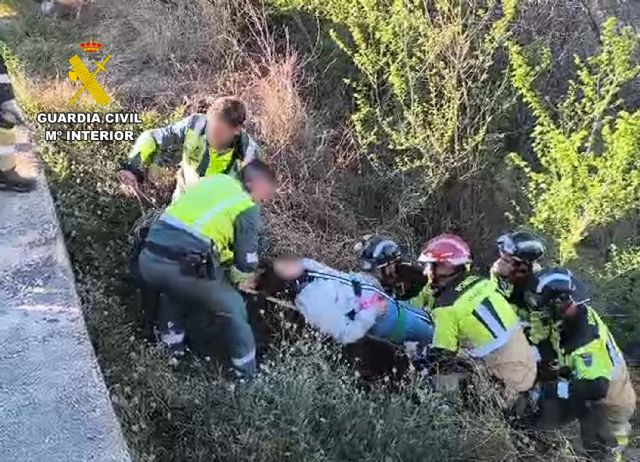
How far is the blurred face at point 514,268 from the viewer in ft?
17.8

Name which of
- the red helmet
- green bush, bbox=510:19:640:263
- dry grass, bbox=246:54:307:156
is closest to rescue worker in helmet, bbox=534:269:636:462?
the red helmet

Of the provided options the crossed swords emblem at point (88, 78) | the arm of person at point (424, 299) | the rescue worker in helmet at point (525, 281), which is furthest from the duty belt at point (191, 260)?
the crossed swords emblem at point (88, 78)

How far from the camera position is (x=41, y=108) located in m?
6.98

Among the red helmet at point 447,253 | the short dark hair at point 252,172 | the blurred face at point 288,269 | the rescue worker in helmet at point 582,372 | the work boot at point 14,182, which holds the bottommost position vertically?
the rescue worker in helmet at point 582,372

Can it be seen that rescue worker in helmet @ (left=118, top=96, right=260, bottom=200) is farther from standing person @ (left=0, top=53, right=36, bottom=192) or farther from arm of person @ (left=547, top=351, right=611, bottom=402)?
arm of person @ (left=547, top=351, right=611, bottom=402)

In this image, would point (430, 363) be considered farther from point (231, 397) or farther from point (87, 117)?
point (87, 117)

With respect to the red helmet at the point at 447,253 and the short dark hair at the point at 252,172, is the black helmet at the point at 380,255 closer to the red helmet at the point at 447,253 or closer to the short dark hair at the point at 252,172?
the red helmet at the point at 447,253

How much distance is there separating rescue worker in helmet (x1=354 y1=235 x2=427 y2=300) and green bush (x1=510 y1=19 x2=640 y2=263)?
1.98 meters

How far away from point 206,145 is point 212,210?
2.65ft

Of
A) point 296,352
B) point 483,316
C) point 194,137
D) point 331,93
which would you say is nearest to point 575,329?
point 483,316

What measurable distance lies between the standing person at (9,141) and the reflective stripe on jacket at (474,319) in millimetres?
2856

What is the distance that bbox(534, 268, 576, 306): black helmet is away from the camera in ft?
16.7

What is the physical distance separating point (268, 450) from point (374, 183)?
4397 millimetres

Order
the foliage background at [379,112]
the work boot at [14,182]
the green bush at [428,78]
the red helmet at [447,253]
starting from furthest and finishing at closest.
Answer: the green bush at [428,78], the foliage background at [379,112], the work boot at [14,182], the red helmet at [447,253]
